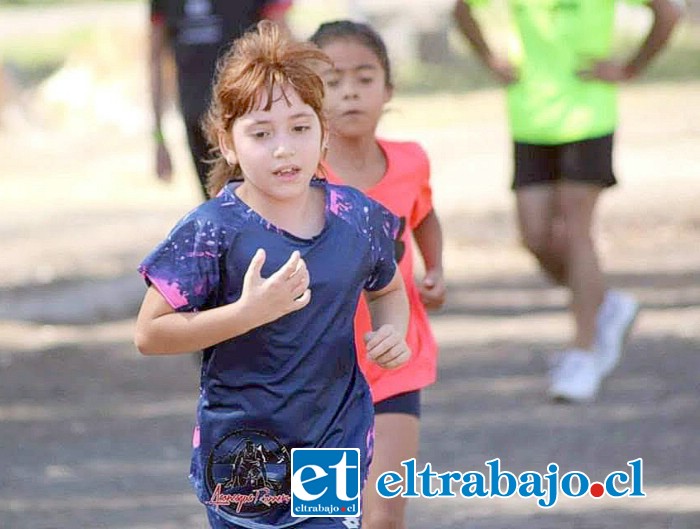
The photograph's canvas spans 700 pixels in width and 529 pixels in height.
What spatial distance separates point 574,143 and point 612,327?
32.7 inches

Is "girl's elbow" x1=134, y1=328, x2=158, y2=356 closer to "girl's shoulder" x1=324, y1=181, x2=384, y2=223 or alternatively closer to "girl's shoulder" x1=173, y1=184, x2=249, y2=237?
"girl's shoulder" x1=173, y1=184, x2=249, y2=237

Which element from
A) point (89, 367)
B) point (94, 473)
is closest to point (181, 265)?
point (94, 473)

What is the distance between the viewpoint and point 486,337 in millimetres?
9375

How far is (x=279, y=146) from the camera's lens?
3.97 metres

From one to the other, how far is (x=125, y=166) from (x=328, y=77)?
12.5m

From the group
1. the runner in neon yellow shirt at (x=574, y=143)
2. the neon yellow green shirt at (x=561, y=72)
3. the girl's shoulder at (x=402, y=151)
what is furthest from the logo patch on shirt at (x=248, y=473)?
the neon yellow green shirt at (x=561, y=72)

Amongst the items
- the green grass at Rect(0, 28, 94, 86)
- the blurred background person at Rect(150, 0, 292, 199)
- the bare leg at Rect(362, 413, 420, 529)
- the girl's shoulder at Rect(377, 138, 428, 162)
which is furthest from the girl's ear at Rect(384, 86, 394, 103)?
the green grass at Rect(0, 28, 94, 86)

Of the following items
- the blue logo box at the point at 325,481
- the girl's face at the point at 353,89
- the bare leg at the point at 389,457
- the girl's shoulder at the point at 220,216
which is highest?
the girl's face at the point at 353,89

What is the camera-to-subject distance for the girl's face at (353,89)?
198 inches

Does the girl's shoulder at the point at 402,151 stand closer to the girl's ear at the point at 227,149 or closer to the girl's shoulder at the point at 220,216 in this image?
the girl's ear at the point at 227,149

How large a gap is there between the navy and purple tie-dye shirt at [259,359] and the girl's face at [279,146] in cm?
8

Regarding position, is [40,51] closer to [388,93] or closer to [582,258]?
[582,258]

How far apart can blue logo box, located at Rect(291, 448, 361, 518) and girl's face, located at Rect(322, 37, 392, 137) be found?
1252 millimetres

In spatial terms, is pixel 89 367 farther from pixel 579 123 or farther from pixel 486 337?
pixel 579 123
